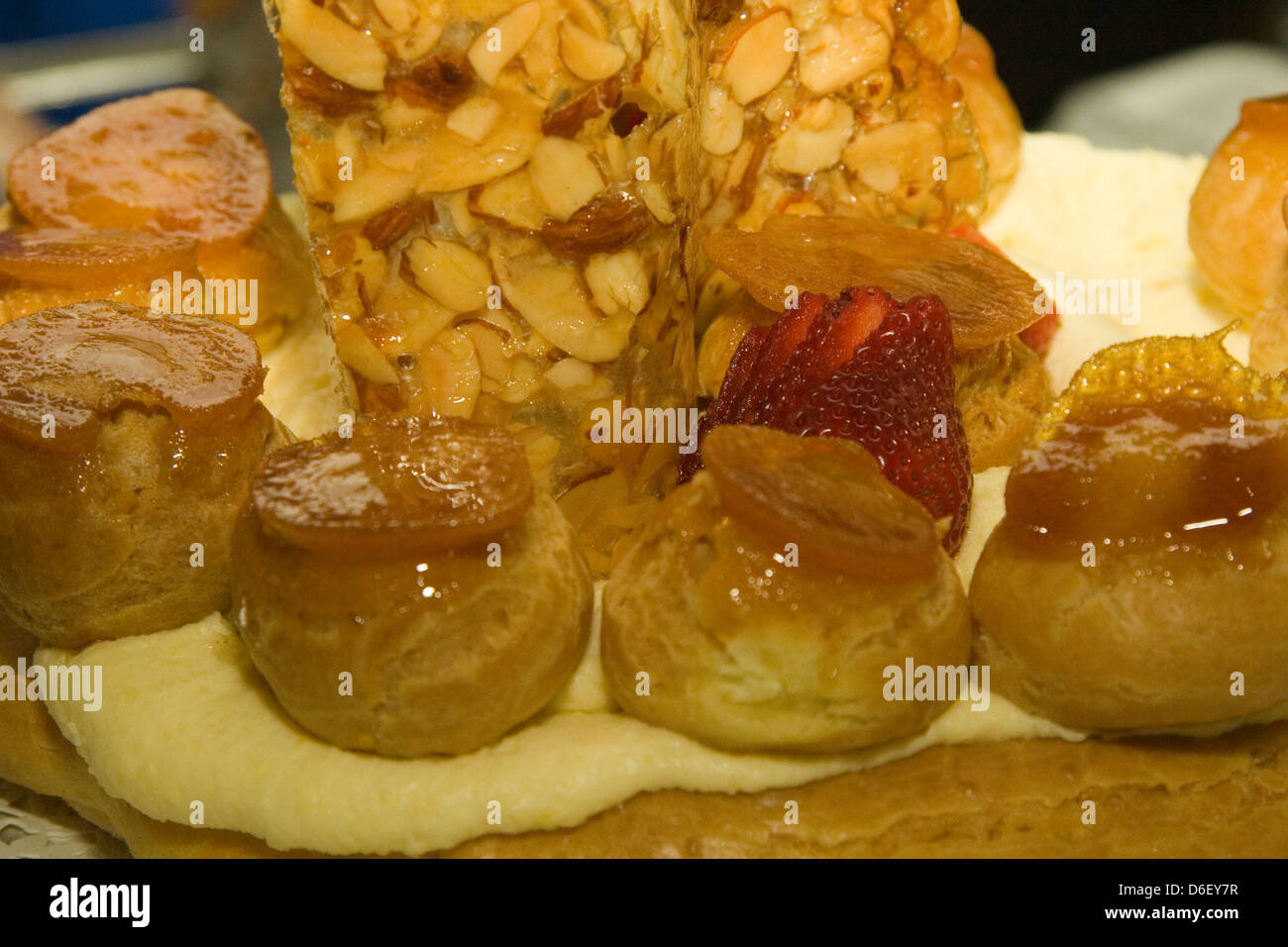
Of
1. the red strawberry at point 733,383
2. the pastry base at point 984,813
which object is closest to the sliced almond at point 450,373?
the red strawberry at point 733,383

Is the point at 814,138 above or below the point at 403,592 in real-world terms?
above

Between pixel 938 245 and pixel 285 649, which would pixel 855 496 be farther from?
pixel 938 245

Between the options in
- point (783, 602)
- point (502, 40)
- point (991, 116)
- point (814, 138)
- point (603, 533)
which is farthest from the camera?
point (991, 116)

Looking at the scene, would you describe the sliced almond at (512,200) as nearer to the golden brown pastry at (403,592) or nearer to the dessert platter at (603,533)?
the dessert platter at (603,533)

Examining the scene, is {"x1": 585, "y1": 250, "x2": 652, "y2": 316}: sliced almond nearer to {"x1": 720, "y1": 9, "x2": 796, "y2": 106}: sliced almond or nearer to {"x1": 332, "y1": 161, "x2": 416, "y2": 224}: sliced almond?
{"x1": 332, "y1": 161, "x2": 416, "y2": 224}: sliced almond

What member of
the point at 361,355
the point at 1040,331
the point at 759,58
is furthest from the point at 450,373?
the point at 1040,331

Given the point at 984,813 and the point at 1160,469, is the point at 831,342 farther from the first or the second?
the point at 984,813
